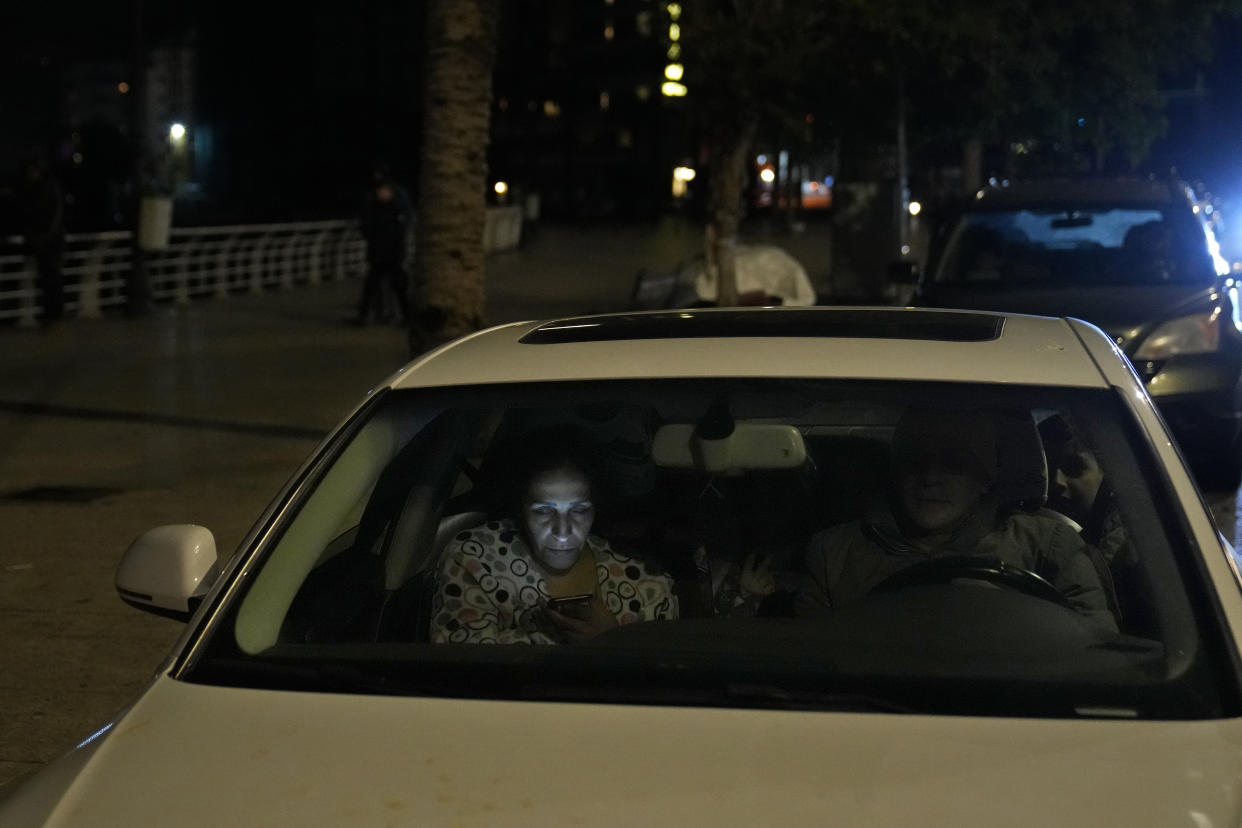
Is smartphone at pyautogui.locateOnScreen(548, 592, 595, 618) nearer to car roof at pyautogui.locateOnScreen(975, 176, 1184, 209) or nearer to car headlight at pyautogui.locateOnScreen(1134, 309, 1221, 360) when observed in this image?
car headlight at pyautogui.locateOnScreen(1134, 309, 1221, 360)

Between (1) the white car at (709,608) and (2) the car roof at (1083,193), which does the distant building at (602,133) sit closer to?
(2) the car roof at (1083,193)

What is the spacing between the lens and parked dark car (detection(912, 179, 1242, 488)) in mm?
10000

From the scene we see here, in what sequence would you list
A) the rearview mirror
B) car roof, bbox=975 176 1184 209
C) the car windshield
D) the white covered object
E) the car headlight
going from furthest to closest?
the white covered object
car roof, bbox=975 176 1184 209
the car headlight
the rearview mirror
the car windshield

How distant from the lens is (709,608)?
12.1 feet

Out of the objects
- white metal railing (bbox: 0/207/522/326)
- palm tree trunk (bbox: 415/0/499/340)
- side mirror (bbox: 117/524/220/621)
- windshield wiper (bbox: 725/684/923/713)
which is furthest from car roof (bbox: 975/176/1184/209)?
windshield wiper (bbox: 725/684/923/713)

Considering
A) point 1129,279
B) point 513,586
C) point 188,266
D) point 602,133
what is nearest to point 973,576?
point 513,586

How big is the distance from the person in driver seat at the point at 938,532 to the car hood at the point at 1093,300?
6.40m

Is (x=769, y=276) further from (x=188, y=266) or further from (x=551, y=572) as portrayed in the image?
(x=551, y=572)

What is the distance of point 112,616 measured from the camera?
759 cm

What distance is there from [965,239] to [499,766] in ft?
30.1

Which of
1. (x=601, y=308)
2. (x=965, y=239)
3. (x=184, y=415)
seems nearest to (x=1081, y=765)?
(x=965, y=239)

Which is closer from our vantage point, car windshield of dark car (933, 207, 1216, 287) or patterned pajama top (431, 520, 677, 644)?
patterned pajama top (431, 520, 677, 644)

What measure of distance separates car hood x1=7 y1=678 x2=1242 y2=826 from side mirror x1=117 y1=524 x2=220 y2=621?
71 centimetres

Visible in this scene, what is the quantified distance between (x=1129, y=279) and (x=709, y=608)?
25.4ft
